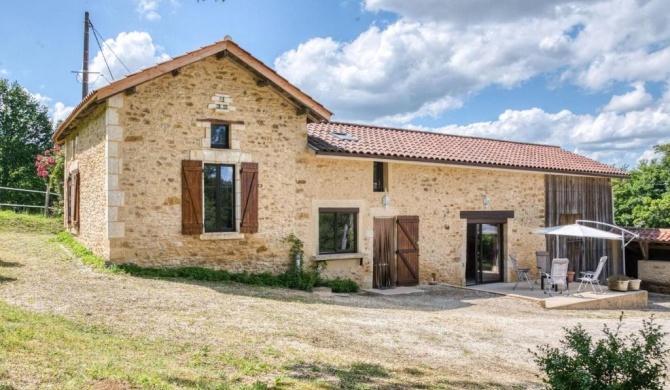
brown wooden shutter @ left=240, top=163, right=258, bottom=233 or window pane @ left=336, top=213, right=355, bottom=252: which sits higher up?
brown wooden shutter @ left=240, top=163, right=258, bottom=233

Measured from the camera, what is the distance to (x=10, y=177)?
1304 inches

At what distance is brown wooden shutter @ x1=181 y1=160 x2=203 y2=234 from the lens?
1097cm

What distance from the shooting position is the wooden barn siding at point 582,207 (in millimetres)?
16938

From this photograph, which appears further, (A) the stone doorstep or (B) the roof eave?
(A) the stone doorstep

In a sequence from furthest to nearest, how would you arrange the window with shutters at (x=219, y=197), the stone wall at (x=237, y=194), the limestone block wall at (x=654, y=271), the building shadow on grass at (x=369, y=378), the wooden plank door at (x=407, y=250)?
1. the limestone block wall at (x=654, y=271)
2. the wooden plank door at (x=407, y=250)
3. the window with shutters at (x=219, y=197)
4. the stone wall at (x=237, y=194)
5. the building shadow on grass at (x=369, y=378)

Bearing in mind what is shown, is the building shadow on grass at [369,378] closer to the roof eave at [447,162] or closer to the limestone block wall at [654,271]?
the roof eave at [447,162]

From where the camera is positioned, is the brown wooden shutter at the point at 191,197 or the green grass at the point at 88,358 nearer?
the green grass at the point at 88,358

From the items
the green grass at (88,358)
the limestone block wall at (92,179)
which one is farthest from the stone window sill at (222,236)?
the green grass at (88,358)

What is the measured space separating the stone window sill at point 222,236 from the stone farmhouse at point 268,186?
0.10 feet

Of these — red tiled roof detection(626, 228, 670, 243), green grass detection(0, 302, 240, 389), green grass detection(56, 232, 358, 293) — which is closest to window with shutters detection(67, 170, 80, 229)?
green grass detection(56, 232, 358, 293)

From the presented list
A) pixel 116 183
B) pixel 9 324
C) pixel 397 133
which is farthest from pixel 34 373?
pixel 397 133

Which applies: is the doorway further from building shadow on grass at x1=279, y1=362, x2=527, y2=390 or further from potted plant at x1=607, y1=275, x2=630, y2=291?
building shadow on grass at x1=279, y1=362, x2=527, y2=390

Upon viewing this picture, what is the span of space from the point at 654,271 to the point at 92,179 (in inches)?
701

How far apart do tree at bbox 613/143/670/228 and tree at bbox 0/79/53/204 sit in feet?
117
